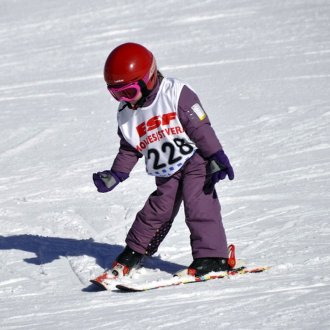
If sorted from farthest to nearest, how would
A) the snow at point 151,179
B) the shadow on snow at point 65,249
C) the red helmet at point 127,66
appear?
1. the shadow on snow at point 65,249
2. the red helmet at point 127,66
3. the snow at point 151,179

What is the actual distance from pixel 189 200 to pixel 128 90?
68 cm

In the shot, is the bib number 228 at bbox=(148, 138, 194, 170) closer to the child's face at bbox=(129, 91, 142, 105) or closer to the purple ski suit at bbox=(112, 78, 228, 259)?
the purple ski suit at bbox=(112, 78, 228, 259)

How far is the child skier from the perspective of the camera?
4566 millimetres

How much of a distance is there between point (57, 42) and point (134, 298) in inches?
392

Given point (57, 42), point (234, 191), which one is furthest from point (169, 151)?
point (57, 42)

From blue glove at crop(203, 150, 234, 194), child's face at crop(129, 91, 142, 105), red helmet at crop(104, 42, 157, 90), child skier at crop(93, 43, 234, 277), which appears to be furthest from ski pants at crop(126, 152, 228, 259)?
red helmet at crop(104, 42, 157, 90)

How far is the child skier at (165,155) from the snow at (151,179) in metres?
0.23

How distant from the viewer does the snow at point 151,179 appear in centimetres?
415

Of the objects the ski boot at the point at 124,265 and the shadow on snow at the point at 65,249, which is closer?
the ski boot at the point at 124,265

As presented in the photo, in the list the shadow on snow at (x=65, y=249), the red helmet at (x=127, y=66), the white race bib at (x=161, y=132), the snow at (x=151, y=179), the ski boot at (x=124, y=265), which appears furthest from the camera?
the shadow on snow at (x=65, y=249)

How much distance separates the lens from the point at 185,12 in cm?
1445

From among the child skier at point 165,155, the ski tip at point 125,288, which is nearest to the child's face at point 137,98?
the child skier at point 165,155

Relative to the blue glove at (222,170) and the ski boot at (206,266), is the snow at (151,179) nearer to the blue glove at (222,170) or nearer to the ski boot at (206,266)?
the ski boot at (206,266)

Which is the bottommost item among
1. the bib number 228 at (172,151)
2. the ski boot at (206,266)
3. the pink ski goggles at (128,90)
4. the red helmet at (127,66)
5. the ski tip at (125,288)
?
the ski tip at (125,288)
